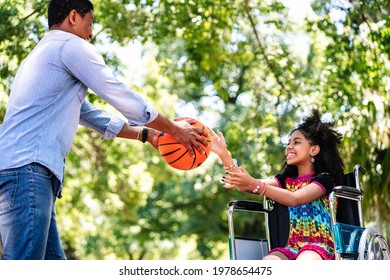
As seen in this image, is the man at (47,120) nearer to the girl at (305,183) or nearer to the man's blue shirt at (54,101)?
the man's blue shirt at (54,101)

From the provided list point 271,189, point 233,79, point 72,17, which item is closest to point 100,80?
point 72,17

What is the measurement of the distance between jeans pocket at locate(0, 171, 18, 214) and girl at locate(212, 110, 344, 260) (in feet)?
4.60

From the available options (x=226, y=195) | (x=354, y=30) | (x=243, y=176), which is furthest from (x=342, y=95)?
(x=226, y=195)

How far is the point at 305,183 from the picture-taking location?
486 centimetres

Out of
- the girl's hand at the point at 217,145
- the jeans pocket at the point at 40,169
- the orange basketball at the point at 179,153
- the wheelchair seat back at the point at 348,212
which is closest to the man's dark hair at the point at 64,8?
the jeans pocket at the point at 40,169

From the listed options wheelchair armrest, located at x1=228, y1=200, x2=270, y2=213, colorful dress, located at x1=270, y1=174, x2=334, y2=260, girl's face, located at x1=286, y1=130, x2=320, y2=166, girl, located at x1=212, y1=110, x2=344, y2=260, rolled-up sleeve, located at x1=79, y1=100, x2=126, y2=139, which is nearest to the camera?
rolled-up sleeve, located at x1=79, y1=100, x2=126, y2=139

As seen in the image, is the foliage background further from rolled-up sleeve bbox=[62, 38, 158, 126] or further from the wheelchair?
rolled-up sleeve bbox=[62, 38, 158, 126]

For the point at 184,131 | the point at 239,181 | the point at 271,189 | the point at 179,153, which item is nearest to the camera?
the point at 184,131

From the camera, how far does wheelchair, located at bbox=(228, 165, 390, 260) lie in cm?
440

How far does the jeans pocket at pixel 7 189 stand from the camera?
128 inches

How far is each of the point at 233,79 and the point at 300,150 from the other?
12.4 meters

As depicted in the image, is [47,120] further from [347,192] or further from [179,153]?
[347,192]

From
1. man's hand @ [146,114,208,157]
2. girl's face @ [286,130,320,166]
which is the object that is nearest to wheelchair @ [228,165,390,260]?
girl's face @ [286,130,320,166]
